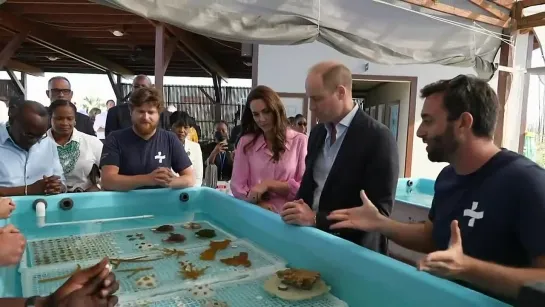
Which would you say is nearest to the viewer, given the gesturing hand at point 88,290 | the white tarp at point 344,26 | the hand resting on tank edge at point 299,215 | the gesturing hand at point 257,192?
the gesturing hand at point 88,290

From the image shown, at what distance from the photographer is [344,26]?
2430 mm

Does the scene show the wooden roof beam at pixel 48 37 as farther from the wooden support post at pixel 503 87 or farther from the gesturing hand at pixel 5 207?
the wooden support post at pixel 503 87

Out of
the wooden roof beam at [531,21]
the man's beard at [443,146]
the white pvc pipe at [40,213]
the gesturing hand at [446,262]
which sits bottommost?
the white pvc pipe at [40,213]

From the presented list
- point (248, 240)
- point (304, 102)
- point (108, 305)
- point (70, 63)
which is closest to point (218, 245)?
point (248, 240)

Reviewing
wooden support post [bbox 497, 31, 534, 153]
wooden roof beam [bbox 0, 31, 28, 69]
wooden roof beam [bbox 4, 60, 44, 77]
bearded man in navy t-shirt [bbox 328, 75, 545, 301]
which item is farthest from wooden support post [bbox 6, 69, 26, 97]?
bearded man in navy t-shirt [bbox 328, 75, 545, 301]

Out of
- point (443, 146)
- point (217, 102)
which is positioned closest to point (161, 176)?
point (443, 146)

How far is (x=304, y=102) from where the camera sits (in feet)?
19.3

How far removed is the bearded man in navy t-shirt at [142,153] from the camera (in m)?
2.37

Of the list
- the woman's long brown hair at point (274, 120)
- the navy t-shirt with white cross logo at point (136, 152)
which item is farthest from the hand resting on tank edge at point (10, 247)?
the woman's long brown hair at point (274, 120)

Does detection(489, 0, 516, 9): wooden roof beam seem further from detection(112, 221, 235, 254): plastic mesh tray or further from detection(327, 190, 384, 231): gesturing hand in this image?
detection(112, 221, 235, 254): plastic mesh tray

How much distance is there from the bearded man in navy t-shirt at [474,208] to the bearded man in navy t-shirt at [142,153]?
133 centimetres

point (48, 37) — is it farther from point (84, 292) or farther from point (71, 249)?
point (84, 292)

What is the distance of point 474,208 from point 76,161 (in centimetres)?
263

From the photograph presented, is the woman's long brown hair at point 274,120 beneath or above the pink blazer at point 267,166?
above
